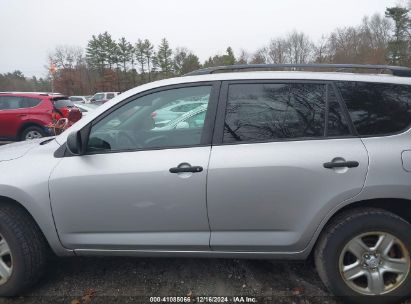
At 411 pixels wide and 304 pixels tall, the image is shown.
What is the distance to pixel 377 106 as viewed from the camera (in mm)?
2549

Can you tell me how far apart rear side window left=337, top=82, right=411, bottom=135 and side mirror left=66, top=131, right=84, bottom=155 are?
2052mm

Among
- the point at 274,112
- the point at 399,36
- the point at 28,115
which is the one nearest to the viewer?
the point at 274,112

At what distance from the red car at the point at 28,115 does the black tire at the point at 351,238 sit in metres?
8.42

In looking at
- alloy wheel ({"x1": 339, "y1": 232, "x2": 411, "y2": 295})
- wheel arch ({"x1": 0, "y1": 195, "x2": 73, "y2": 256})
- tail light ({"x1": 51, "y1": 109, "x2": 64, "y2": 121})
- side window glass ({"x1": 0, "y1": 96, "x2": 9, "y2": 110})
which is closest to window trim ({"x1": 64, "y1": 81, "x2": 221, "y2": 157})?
wheel arch ({"x1": 0, "y1": 195, "x2": 73, "y2": 256})

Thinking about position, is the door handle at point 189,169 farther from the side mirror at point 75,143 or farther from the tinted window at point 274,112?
the side mirror at point 75,143

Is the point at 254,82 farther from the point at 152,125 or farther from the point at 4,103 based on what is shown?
the point at 4,103

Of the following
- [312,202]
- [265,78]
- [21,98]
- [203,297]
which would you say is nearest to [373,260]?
[312,202]

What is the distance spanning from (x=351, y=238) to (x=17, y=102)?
991 centimetres

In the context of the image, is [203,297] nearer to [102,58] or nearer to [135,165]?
[135,165]

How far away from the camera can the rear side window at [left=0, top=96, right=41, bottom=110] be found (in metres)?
9.62

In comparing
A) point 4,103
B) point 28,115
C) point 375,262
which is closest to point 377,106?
point 375,262

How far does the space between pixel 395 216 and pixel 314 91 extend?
110 centimetres

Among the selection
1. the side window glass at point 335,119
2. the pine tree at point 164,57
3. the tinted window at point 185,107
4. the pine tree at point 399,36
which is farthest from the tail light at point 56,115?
the pine tree at point 164,57

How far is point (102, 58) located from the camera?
65312mm
